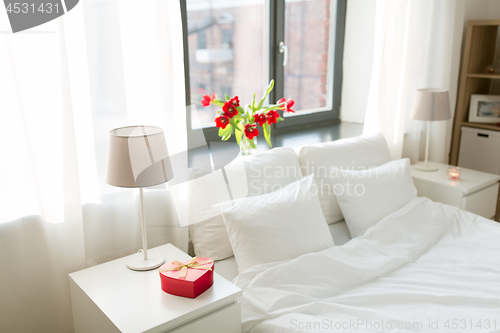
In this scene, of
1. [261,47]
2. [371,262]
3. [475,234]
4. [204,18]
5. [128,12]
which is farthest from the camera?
[261,47]

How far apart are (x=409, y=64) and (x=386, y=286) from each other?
167 centimetres

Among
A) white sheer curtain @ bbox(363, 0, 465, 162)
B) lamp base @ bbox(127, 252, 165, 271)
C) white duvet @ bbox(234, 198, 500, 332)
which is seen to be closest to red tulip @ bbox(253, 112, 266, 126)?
white duvet @ bbox(234, 198, 500, 332)

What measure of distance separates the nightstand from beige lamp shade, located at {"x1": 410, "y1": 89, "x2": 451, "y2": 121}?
15.1 inches

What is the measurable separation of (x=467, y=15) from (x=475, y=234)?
188cm

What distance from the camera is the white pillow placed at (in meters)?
1.77

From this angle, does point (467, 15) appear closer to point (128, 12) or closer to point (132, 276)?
point (128, 12)

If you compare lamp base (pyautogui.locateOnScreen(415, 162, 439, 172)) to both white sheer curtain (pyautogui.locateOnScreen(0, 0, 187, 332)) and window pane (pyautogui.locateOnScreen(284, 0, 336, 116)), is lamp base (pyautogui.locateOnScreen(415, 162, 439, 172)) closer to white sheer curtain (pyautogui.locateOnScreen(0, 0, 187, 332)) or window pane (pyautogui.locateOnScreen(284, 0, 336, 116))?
window pane (pyautogui.locateOnScreen(284, 0, 336, 116))

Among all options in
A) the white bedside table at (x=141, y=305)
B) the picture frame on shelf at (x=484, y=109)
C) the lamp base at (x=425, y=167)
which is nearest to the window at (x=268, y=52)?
the lamp base at (x=425, y=167)

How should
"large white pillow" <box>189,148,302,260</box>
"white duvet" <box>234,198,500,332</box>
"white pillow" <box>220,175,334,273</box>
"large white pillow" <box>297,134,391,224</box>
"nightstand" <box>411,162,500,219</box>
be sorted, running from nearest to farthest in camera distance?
"white duvet" <box>234,198,500,332</box> → "white pillow" <box>220,175,334,273</box> → "large white pillow" <box>189,148,302,260</box> → "large white pillow" <box>297,134,391,224</box> → "nightstand" <box>411,162,500,219</box>

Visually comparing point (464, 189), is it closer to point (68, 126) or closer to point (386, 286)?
point (386, 286)

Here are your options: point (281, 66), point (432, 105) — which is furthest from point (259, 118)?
point (432, 105)

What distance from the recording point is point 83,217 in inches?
67.9

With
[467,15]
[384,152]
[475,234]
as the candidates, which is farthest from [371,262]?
[467,15]

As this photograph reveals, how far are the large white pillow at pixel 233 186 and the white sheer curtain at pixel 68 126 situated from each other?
28 cm
